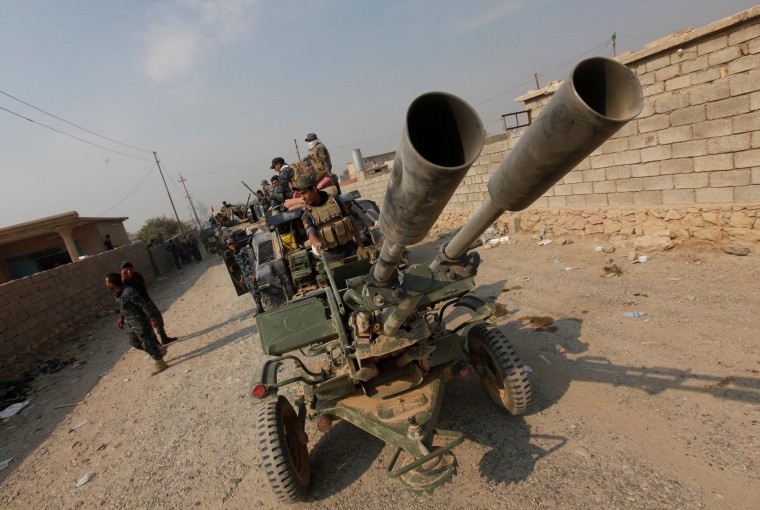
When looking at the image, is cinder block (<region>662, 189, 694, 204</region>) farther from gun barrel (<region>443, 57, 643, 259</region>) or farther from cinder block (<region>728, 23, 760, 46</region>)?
gun barrel (<region>443, 57, 643, 259</region>)

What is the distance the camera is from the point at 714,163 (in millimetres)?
5660

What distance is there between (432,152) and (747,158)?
6.48 meters

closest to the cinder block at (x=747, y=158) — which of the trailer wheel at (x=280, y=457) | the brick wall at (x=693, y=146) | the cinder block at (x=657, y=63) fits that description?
the brick wall at (x=693, y=146)

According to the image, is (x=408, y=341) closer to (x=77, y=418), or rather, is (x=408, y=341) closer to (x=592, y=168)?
(x=77, y=418)

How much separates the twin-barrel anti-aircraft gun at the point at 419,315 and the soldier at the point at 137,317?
4191 mm

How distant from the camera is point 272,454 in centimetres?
280

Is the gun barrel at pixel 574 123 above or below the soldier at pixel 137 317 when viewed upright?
above

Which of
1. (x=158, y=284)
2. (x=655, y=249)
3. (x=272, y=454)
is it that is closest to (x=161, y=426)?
(x=272, y=454)

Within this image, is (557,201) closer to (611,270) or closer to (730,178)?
(611,270)

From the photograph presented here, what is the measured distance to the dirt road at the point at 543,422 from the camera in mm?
2592

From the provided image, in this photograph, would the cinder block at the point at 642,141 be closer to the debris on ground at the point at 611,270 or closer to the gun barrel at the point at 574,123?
the debris on ground at the point at 611,270

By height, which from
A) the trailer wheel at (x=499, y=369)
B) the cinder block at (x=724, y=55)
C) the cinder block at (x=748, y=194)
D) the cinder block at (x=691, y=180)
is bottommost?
the trailer wheel at (x=499, y=369)

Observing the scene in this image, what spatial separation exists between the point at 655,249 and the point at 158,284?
1718 cm

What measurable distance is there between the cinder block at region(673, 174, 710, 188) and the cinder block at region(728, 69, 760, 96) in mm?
1157
